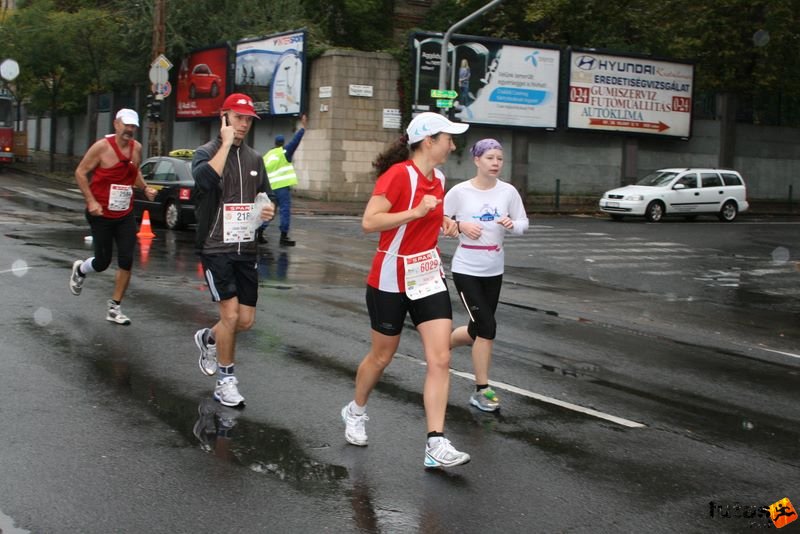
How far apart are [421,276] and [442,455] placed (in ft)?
3.18

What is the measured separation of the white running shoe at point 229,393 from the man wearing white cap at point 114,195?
2.92 meters

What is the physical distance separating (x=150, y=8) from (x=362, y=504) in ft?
119

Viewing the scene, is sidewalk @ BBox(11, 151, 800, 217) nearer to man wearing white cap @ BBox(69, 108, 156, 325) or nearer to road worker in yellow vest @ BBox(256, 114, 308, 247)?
road worker in yellow vest @ BBox(256, 114, 308, 247)

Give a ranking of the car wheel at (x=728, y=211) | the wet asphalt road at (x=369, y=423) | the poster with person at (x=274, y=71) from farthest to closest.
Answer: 1. the poster with person at (x=274, y=71)
2. the car wheel at (x=728, y=211)
3. the wet asphalt road at (x=369, y=423)

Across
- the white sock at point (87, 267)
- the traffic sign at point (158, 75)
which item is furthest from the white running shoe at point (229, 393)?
the traffic sign at point (158, 75)

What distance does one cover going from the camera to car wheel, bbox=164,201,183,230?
1980cm

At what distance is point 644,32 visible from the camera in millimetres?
40375

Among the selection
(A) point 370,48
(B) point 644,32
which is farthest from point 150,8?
(B) point 644,32

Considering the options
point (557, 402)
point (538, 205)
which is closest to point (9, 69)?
point (538, 205)

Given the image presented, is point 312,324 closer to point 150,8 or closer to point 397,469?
point 397,469

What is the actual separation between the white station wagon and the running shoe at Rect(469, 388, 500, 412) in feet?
77.4

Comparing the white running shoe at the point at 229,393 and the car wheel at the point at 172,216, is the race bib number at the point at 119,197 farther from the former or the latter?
the car wheel at the point at 172,216

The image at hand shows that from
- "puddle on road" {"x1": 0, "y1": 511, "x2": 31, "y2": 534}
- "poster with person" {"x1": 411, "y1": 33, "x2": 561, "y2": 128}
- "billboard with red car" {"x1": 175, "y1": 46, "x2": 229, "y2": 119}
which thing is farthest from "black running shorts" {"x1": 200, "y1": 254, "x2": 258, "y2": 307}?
"billboard with red car" {"x1": 175, "y1": 46, "x2": 229, "y2": 119}

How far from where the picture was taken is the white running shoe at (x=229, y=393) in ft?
21.4
